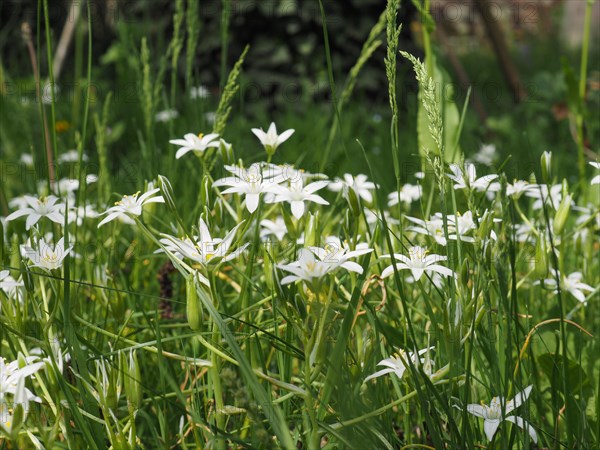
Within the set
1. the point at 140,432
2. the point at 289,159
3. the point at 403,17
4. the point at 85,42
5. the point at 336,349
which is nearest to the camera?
the point at 336,349

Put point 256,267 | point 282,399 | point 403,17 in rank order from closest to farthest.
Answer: point 282,399 → point 256,267 → point 403,17

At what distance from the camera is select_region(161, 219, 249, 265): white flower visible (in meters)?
0.91

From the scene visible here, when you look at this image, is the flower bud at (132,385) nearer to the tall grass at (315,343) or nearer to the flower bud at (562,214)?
the tall grass at (315,343)

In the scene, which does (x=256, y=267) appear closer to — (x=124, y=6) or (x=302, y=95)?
(x=302, y=95)

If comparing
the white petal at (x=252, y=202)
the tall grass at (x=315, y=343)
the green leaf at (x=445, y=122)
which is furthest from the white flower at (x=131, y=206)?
the green leaf at (x=445, y=122)

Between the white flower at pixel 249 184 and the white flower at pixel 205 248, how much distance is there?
6 cm

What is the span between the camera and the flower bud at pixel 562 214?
48.4 inches

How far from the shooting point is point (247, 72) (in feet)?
13.9

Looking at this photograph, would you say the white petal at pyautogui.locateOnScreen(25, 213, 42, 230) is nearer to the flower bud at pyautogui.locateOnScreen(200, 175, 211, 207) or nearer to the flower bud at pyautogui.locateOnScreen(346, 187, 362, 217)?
the flower bud at pyautogui.locateOnScreen(200, 175, 211, 207)

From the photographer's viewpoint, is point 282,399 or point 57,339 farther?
point 57,339

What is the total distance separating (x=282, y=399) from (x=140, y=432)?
0.37 m

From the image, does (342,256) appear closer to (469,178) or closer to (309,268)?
A: (309,268)

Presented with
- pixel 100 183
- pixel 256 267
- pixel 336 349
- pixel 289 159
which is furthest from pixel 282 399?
pixel 289 159

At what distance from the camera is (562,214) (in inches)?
48.8
